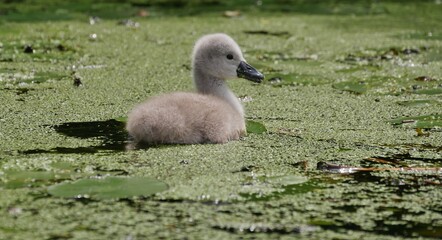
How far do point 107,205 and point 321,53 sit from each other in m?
4.06

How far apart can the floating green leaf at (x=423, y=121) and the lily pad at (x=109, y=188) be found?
1669 mm

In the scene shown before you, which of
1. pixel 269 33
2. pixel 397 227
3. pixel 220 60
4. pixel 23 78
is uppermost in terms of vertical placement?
pixel 220 60

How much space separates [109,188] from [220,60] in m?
1.47

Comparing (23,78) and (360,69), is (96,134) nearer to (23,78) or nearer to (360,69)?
(23,78)

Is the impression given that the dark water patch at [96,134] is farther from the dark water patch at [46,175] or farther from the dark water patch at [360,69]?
the dark water patch at [360,69]

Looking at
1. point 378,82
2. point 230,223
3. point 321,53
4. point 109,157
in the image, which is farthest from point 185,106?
point 321,53

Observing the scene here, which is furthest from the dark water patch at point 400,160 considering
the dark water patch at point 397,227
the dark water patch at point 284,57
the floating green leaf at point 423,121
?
the dark water patch at point 284,57

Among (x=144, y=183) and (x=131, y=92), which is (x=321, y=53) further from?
(x=144, y=183)

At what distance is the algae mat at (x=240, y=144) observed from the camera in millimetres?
3066

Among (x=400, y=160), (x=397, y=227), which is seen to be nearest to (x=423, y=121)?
(x=400, y=160)

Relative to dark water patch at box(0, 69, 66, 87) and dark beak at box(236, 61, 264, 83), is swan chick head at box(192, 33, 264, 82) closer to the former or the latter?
dark beak at box(236, 61, 264, 83)

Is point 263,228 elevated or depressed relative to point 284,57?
depressed

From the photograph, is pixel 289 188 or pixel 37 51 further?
pixel 37 51

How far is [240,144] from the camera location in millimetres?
4176
